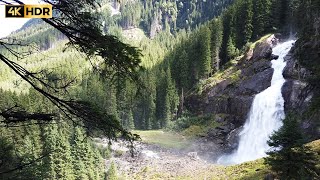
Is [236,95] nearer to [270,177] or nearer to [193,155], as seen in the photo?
[193,155]

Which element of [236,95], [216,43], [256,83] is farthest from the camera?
[216,43]

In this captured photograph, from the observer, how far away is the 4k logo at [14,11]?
4762 mm

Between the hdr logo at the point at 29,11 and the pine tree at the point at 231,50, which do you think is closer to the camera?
the hdr logo at the point at 29,11

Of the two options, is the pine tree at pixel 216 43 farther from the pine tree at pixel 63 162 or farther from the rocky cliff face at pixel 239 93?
the pine tree at pixel 63 162

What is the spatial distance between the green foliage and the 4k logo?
530 inches

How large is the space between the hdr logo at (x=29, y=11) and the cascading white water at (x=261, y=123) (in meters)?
34.9

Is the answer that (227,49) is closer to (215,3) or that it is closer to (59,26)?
(59,26)

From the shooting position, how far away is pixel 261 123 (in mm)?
39594

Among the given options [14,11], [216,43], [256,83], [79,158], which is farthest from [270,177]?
[216,43]

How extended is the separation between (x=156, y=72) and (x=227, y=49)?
1834 centimetres

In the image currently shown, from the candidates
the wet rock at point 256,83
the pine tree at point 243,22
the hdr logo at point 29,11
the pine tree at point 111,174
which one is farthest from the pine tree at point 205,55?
the hdr logo at point 29,11

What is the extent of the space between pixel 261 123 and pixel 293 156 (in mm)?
25422

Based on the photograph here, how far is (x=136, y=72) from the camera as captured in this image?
552 cm

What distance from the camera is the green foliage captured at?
14.8 meters
